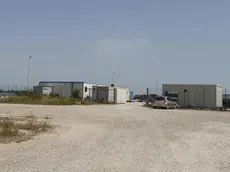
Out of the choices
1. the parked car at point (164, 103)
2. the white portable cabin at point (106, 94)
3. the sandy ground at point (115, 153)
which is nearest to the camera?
the sandy ground at point (115, 153)

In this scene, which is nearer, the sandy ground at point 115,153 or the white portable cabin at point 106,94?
the sandy ground at point 115,153

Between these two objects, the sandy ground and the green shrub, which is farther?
the green shrub

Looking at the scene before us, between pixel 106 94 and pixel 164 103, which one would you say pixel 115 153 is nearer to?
pixel 164 103

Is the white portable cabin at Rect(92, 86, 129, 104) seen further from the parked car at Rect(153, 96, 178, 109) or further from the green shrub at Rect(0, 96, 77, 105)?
the parked car at Rect(153, 96, 178, 109)

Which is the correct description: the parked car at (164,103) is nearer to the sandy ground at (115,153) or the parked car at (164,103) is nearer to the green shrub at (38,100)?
the green shrub at (38,100)

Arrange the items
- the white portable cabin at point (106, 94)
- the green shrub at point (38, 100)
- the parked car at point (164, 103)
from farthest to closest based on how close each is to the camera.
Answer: the white portable cabin at point (106, 94)
the green shrub at point (38, 100)
the parked car at point (164, 103)

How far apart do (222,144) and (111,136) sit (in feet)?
13.8

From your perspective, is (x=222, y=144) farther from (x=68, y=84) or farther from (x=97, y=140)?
(x=68, y=84)

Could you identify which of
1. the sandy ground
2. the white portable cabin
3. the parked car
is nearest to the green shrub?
the parked car

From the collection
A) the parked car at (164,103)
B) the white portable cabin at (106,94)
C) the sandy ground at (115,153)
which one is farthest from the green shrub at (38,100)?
the sandy ground at (115,153)

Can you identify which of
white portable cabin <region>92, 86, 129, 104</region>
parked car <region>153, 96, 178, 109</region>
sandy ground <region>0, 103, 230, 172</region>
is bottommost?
sandy ground <region>0, 103, 230, 172</region>

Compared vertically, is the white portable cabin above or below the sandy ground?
above

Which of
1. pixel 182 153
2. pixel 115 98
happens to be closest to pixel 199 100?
pixel 115 98

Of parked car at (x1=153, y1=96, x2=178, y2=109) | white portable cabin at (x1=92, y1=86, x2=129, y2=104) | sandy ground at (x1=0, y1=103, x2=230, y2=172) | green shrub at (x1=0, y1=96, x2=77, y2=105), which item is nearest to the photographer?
sandy ground at (x1=0, y1=103, x2=230, y2=172)
